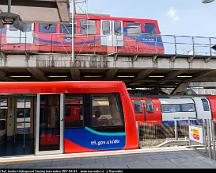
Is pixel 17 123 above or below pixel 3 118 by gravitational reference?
below

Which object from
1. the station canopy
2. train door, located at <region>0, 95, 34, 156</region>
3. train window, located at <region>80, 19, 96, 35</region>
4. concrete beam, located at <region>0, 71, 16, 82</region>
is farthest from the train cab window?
concrete beam, located at <region>0, 71, 16, 82</region>

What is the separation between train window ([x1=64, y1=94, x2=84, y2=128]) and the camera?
7.50 m

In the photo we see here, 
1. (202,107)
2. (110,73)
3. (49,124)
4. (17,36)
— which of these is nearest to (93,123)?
(49,124)

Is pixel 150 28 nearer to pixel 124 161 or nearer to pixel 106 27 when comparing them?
pixel 106 27

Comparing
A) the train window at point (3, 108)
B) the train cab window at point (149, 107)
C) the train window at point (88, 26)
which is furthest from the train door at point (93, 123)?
the train window at point (88, 26)

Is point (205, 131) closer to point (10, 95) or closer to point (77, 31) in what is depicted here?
point (10, 95)

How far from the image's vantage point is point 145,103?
50.1 feet

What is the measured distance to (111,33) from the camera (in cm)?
1622

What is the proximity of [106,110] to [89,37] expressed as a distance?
30.3ft

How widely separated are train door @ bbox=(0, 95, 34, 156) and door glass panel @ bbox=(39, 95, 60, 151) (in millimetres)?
531

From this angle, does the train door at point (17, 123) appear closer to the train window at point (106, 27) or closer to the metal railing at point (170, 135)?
the metal railing at point (170, 135)

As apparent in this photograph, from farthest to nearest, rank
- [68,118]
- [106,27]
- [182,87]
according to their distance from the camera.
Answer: [182,87] → [106,27] → [68,118]

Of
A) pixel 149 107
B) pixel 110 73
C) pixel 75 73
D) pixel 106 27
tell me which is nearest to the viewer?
pixel 149 107

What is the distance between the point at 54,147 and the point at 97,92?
2.33m
